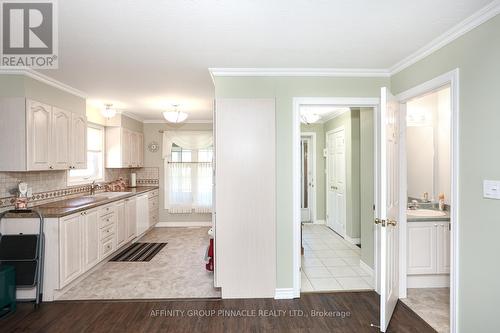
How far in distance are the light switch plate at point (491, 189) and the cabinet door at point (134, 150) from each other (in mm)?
5673

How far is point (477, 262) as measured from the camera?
197cm

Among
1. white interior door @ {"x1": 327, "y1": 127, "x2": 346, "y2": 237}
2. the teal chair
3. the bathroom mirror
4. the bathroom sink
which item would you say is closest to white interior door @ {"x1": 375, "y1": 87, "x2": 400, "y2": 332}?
the bathroom sink

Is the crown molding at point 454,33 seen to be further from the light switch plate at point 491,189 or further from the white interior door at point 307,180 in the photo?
the white interior door at point 307,180

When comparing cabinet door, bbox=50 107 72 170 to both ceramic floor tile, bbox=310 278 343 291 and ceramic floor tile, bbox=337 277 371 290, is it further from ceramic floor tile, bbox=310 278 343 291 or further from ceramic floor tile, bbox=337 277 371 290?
ceramic floor tile, bbox=337 277 371 290

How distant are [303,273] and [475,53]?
299cm

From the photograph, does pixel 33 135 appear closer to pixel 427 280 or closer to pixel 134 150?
pixel 134 150

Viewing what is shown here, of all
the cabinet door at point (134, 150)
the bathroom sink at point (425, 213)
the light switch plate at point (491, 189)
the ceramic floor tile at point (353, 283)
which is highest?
the cabinet door at point (134, 150)

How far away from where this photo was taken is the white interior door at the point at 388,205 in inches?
89.0

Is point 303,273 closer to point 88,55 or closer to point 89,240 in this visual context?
point 89,240

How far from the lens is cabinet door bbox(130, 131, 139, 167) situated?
567 centimetres

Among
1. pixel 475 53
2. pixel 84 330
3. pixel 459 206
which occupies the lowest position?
pixel 84 330

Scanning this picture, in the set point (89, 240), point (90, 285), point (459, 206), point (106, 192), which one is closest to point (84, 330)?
point (90, 285)

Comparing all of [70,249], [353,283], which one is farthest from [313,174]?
[70,249]

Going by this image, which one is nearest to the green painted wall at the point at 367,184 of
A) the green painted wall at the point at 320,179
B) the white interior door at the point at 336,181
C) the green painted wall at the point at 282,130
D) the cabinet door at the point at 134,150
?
the green painted wall at the point at 282,130
